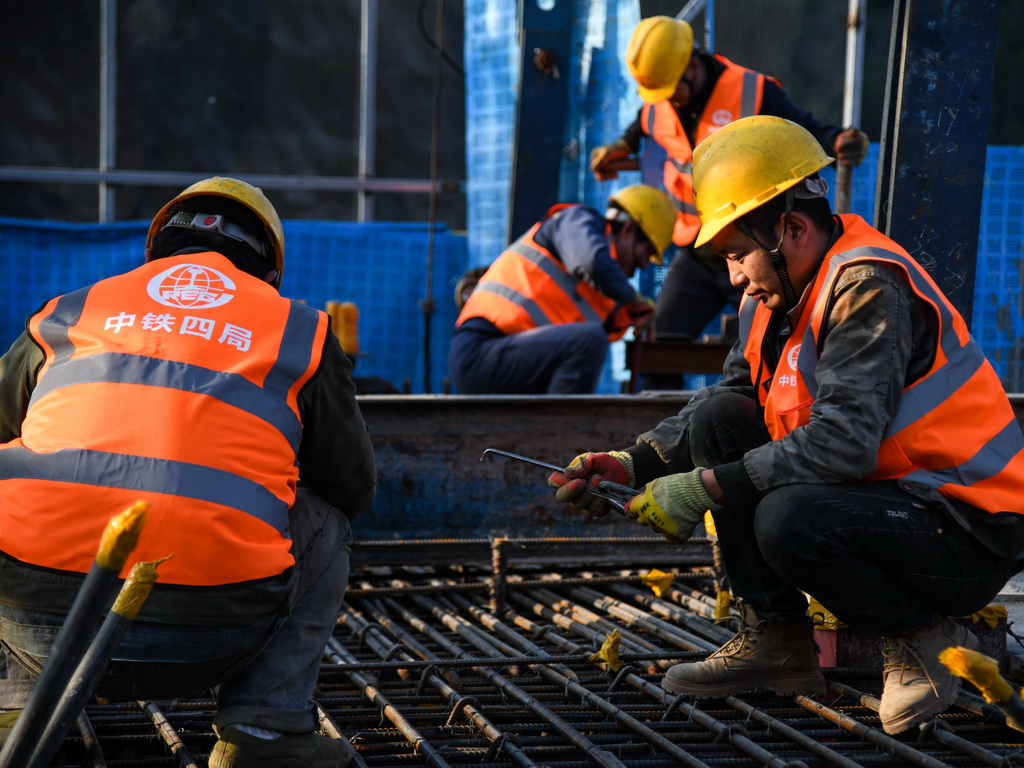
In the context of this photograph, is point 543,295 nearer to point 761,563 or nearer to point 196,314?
point 761,563

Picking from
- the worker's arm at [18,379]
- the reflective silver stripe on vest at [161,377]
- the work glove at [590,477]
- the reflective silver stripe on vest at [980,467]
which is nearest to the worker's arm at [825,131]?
the work glove at [590,477]

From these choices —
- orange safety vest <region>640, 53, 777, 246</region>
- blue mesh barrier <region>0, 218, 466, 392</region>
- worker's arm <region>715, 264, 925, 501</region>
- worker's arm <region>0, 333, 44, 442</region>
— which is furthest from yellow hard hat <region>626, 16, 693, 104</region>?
worker's arm <region>0, 333, 44, 442</region>

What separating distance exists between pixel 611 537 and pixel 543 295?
192cm

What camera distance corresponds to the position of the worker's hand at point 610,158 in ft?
23.4

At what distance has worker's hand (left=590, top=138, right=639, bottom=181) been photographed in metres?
7.13

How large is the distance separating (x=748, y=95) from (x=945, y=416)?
4.05 meters

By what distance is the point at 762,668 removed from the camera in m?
2.94

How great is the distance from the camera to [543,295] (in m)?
6.34

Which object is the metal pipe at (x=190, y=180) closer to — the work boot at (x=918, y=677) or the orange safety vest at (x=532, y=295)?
the orange safety vest at (x=532, y=295)

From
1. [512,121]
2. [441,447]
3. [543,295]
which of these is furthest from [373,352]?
[441,447]

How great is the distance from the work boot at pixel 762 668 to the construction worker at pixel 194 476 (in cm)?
96

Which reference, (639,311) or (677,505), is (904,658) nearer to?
(677,505)

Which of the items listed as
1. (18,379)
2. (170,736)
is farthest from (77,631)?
(170,736)

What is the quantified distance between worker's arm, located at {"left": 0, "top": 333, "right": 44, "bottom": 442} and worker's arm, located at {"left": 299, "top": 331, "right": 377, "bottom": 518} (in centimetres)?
57
